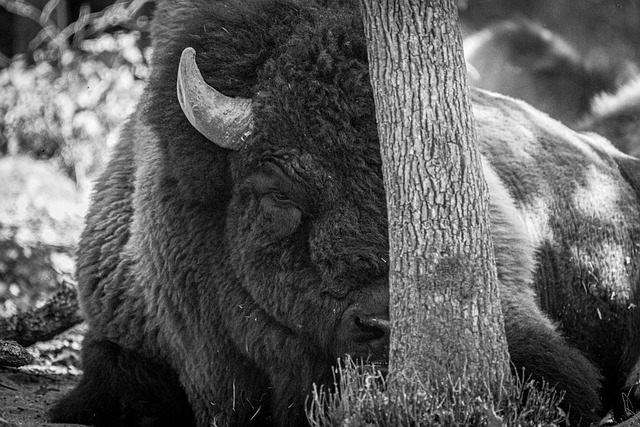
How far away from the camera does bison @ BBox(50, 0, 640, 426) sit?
12.8 ft

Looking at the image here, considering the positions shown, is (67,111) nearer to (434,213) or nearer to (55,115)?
(55,115)

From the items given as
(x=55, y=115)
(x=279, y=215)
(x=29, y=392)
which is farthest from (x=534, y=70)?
(x=279, y=215)

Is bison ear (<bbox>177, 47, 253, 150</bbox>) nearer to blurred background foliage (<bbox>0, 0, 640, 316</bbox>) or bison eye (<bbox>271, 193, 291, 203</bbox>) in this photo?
bison eye (<bbox>271, 193, 291, 203</bbox>)

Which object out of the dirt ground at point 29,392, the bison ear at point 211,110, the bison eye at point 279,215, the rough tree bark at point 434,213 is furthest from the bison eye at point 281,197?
the dirt ground at point 29,392

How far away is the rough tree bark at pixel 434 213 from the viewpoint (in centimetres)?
343

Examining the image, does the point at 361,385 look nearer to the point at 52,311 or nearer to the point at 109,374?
the point at 109,374

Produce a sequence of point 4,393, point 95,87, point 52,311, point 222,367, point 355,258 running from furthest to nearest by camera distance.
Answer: point 95,87 → point 52,311 → point 4,393 → point 222,367 → point 355,258

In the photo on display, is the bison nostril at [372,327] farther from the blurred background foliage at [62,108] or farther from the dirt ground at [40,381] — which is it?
the blurred background foliage at [62,108]

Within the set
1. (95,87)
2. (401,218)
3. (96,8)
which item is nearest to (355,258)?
(401,218)

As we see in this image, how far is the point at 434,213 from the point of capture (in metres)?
3.42

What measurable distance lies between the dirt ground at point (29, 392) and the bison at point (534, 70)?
636cm

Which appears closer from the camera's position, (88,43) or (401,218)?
(401,218)

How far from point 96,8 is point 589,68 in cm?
723

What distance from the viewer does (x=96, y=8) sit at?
520 inches
